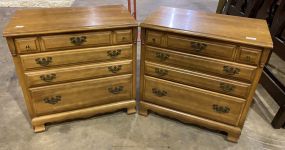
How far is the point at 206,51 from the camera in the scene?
149 centimetres

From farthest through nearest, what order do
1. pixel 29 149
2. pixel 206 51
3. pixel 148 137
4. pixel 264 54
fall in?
pixel 148 137 → pixel 29 149 → pixel 206 51 → pixel 264 54

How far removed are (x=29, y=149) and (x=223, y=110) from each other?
136cm

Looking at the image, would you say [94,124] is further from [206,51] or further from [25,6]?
[25,6]

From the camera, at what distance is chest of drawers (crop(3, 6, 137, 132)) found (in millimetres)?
1450

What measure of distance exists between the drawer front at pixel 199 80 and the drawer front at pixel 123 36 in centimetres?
22

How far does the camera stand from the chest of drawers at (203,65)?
4.72 ft

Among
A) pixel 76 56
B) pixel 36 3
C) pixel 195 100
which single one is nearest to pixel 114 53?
pixel 76 56

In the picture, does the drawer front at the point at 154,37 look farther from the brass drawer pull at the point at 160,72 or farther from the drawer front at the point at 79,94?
the drawer front at the point at 79,94

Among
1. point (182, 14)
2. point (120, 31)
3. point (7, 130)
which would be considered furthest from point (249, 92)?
point (7, 130)

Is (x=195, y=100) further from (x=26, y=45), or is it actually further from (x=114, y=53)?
(x=26, y=45)

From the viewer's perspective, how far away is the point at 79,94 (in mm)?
1704

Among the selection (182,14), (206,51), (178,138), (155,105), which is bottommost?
(178,138)

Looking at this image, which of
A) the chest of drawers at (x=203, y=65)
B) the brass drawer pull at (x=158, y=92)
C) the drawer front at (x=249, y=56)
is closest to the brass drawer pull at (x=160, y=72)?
the chest of drawers at (x=203, y=65)

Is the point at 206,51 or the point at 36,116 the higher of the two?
the point at 206,51
